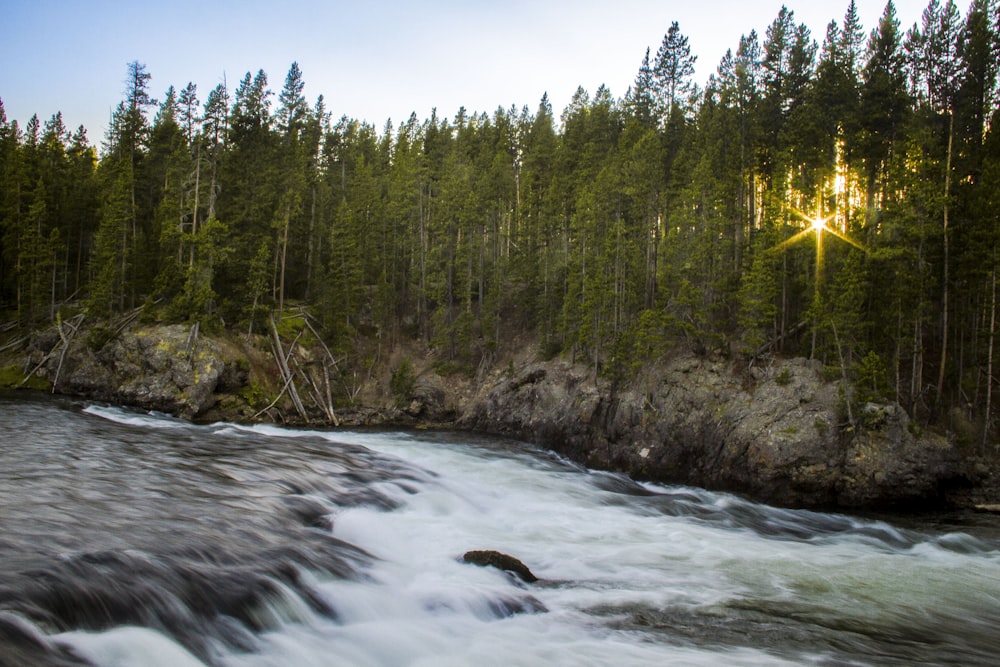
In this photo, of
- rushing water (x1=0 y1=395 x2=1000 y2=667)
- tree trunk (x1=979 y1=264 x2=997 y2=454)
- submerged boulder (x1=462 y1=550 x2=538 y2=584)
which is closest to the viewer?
rushing water (x1=0 y1=395 x2=1000 y2=667)

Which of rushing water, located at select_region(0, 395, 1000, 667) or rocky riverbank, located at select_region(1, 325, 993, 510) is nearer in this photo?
rushing water, located at select_region(0, 395, 1000, 667)

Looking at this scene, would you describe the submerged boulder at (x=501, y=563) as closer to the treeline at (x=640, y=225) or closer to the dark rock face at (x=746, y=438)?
the dark rock face at (x=746, y=438)

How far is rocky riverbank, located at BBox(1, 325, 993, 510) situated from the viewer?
18609 mm

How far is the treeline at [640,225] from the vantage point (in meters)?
22.5

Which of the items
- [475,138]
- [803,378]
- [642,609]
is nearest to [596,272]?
[803,378]

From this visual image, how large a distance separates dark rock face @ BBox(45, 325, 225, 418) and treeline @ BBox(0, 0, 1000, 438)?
2277 millimetres

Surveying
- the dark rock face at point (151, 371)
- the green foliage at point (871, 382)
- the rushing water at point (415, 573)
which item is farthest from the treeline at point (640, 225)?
the rushing water at point (415, 573)

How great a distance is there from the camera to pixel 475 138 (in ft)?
193

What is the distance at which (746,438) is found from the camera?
2014 cm

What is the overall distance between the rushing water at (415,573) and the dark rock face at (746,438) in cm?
253

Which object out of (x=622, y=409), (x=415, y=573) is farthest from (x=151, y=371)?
(x=415, y=573)

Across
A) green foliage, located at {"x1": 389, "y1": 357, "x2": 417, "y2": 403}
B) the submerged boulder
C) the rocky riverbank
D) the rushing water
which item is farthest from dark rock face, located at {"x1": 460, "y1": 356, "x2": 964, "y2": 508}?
the submerged boulder

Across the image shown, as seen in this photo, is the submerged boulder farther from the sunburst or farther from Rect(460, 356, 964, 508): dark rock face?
the sunburst

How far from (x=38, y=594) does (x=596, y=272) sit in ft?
87.4
